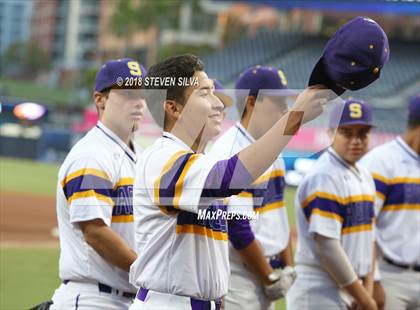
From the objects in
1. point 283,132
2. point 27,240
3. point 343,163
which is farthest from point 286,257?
point 27,240

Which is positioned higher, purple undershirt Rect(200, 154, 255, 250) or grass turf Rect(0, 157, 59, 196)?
grass turf Rect(0, 157, 59, 196)

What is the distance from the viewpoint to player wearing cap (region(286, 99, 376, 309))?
4.89m

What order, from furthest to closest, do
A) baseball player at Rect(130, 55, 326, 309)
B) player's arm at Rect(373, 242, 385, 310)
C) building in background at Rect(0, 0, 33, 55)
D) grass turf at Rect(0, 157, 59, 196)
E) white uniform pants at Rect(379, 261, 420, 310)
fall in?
building in background at Rect(0, 0, 33, 55) → grass turf at Rect(0, 157, 59, 196) → white uniform pants at Rect(379, 261, 420, 310) → player's arm at Rect(373, 242, 385, 310) → baseball player at Rect(130, 55, 326, 309)

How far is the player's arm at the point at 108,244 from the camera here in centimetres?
388

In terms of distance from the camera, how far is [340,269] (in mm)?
4832

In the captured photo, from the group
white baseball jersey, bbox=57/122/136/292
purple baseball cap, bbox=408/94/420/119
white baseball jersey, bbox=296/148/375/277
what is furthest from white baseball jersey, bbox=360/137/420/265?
white baseball jersey, bbox=57/122/136/292

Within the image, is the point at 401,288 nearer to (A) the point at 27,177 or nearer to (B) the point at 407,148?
(B) the point at 407,148

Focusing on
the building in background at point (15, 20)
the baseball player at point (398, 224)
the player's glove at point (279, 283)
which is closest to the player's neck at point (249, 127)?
the player's glove at point (279, 283)

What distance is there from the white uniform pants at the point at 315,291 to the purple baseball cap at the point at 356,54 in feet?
9.62

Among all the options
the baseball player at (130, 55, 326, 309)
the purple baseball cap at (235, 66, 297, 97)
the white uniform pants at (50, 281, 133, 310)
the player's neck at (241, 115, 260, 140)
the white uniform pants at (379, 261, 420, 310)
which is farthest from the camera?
the white uniform pants at (379, 261, 420, 310)

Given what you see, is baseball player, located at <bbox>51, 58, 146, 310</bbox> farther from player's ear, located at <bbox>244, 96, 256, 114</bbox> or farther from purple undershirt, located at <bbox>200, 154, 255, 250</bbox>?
purple undershirt, located at <bbox>200, 154, 255, 250</bbox>

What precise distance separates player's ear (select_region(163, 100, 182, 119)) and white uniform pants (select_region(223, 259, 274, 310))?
6.20 ft

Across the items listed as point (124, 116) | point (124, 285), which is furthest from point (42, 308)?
point (124, 116)

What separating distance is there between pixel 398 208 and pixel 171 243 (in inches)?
110
